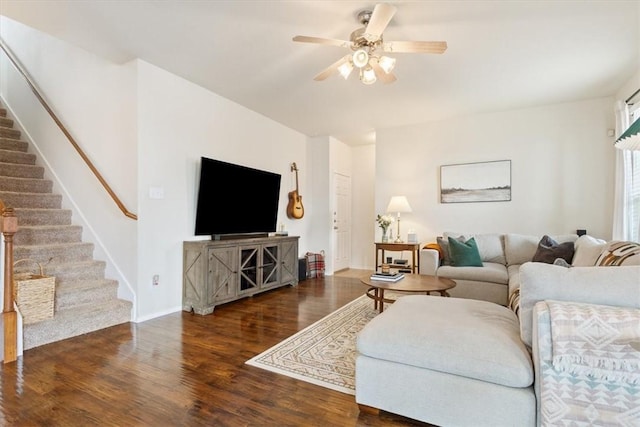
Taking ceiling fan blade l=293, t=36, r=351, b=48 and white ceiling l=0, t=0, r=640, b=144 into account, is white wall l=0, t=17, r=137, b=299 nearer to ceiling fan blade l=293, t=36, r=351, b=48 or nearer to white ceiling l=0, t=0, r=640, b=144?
white ceiling l=0, t=0, r=640, b=144

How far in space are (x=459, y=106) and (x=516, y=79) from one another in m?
0.92

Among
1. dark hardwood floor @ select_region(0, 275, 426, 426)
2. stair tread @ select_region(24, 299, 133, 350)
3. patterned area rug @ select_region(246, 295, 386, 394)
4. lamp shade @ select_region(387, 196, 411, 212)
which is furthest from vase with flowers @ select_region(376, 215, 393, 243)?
stair tread @ select_region(24, 299, 133, 350)

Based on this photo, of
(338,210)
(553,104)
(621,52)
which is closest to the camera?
(621,52)

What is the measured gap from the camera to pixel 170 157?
3.57m

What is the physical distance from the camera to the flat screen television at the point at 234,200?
3770 mm

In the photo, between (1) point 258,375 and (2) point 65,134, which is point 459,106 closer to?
(1) point 258,375

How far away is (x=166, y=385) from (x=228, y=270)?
1840 mm

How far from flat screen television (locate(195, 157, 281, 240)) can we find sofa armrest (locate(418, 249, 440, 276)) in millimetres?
2245

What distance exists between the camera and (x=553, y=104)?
4.43 meters

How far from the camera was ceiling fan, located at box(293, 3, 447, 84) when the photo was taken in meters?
2.20

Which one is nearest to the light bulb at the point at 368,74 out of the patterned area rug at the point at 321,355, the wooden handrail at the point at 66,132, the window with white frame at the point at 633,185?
the patterned area rug at the point at 321,355

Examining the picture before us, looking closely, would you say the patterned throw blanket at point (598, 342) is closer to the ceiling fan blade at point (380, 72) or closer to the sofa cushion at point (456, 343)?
the sofa cushion at point (456, 343)

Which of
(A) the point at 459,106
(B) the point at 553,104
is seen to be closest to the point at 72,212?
(A) the point at 459,106

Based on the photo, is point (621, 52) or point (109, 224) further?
point (109, 224)
